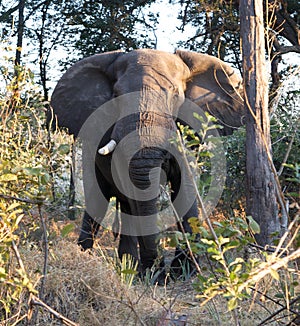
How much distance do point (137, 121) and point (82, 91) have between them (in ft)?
5.35

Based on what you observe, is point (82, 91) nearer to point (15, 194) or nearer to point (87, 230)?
point (87, 230)

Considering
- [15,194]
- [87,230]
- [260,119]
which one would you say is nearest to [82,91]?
[87,230]

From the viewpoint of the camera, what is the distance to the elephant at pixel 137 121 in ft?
21.7

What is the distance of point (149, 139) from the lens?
6.60 meters

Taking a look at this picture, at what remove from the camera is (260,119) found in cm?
591

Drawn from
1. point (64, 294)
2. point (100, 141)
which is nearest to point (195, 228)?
point (64, 294)

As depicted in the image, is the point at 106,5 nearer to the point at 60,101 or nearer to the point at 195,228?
the point at 60,101

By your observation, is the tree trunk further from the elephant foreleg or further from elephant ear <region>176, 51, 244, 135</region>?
the elephant foreleg

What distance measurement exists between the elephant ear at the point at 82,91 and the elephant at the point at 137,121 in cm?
1

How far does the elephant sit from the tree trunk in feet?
0.67

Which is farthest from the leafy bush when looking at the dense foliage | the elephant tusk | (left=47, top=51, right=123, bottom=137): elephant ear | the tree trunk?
(left=47, top=51, right=123, bottom=137): elephant ear

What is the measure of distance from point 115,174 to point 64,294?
10.3 ft

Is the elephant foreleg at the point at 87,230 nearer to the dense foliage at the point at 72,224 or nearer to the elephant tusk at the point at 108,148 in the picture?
A: the dense foliage at the point at 72,224

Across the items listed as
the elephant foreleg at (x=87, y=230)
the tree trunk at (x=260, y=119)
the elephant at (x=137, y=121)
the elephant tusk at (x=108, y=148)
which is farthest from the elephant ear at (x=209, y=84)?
the elephant foreleg at (x=87, y=230)
